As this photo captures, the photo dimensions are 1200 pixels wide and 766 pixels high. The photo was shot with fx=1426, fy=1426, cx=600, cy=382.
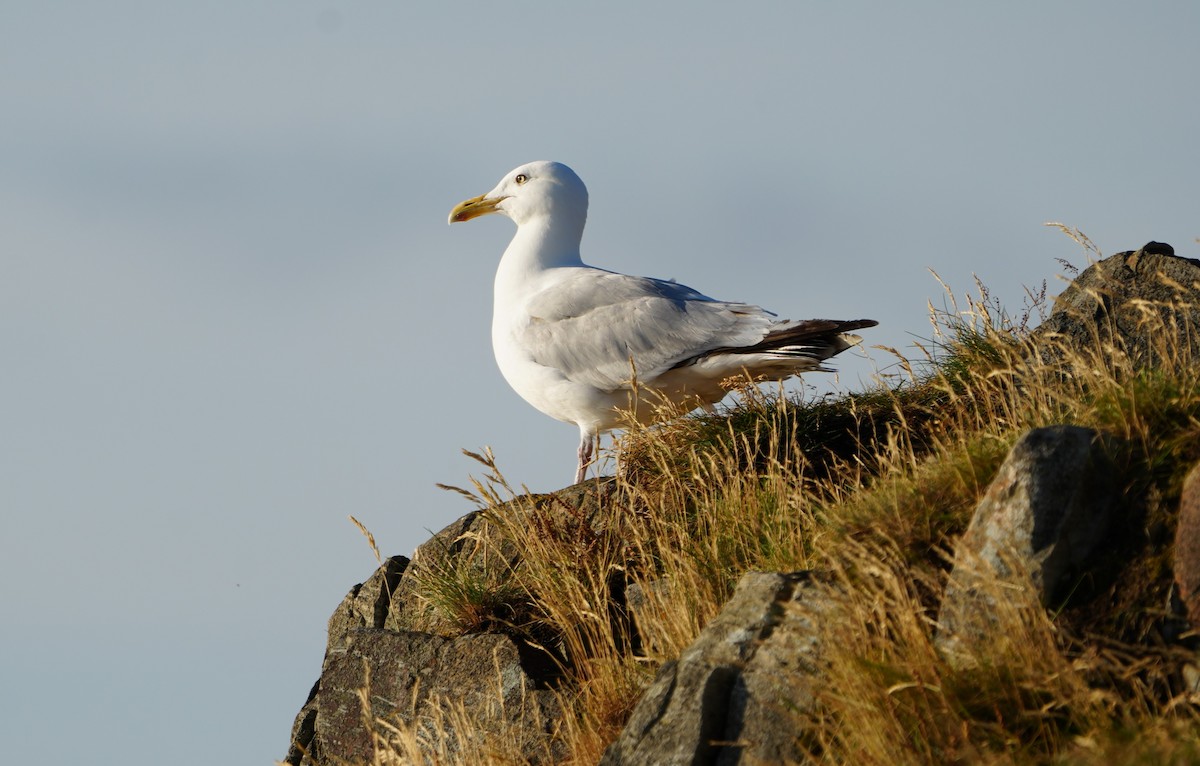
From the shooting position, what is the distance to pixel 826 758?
4.91 m

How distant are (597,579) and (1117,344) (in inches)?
125

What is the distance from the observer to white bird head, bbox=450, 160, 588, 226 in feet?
37.6

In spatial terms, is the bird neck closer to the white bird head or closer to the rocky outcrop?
the white bird head

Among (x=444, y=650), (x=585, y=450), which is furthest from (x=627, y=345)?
(x=444, y=650)

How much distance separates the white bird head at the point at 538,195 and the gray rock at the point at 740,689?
6113 mm

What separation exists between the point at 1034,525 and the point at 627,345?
498 cm

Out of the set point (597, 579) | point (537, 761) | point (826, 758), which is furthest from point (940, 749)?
point (597, 579)

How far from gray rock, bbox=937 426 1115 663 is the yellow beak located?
23.8ft

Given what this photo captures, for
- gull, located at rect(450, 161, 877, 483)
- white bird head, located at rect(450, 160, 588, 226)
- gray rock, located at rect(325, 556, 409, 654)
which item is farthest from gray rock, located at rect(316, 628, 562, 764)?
white bird head, located at rect(450, 160, 588, 226)

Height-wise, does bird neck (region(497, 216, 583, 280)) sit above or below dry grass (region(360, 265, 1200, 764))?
above

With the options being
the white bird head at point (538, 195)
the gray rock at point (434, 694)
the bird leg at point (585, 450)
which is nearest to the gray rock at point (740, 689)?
the gray rock at point (434, 694)

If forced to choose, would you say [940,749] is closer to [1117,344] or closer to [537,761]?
[537,761]

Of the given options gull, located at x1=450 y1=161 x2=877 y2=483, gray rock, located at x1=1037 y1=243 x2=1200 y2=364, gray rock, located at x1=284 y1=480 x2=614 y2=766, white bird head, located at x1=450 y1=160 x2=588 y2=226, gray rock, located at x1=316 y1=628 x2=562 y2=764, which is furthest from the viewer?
white bird head, located at x1=450 y1=160 x2=588 y2=226

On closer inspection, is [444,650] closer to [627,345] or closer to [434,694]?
[434,694]
